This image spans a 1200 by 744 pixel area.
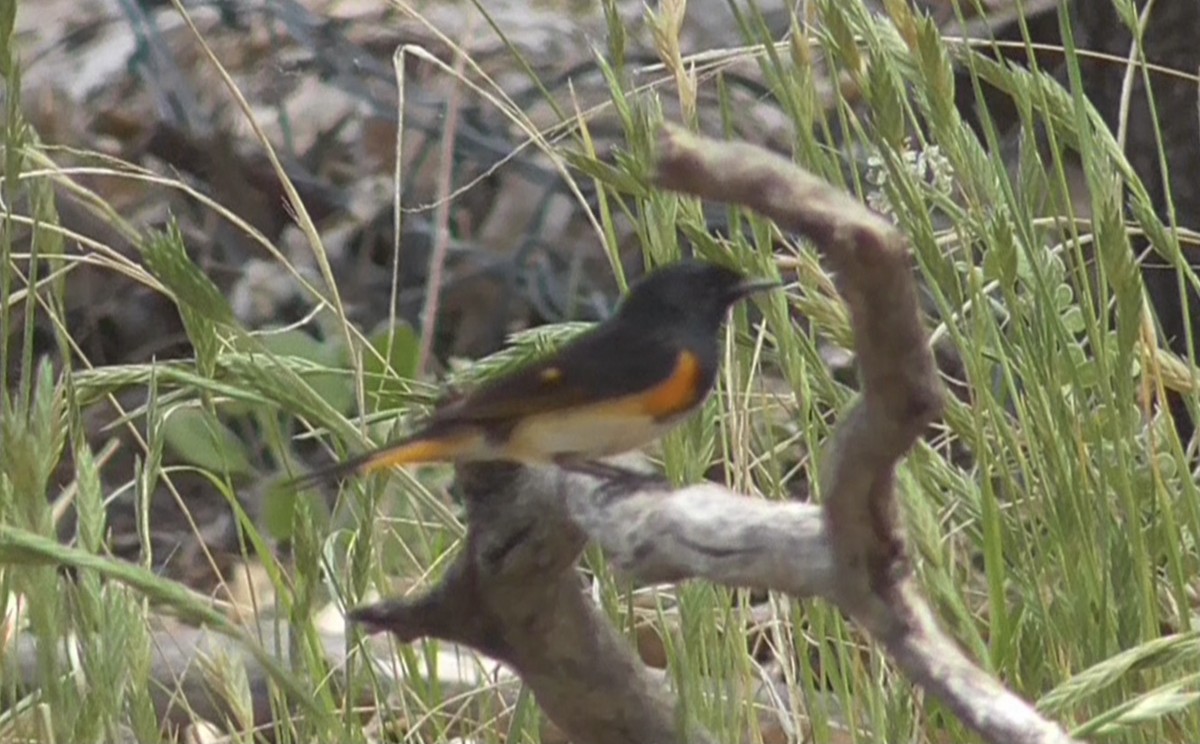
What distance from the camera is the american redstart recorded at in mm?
1098

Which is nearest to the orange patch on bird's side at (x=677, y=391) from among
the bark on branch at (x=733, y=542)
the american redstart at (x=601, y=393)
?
the american redstart at (x=601, y=393)

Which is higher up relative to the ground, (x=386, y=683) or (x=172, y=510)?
(x=386, y=683)

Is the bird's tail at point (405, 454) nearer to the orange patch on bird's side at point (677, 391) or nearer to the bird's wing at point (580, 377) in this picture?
the bird's wing at point (580, 377)

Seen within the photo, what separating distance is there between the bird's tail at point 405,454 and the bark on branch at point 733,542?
0.9 inches

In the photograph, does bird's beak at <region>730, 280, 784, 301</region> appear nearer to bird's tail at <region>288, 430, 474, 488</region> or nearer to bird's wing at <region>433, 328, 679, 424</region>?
bird's wing at <region>433, 328, 679, 424</region>

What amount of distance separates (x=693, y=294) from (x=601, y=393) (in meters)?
0.09

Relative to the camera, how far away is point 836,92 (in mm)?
1338

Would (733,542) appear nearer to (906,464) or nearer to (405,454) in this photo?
(405,454)

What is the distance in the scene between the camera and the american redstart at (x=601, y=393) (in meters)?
1.10

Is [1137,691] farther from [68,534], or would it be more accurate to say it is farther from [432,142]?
[432,142]

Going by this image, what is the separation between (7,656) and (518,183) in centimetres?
214

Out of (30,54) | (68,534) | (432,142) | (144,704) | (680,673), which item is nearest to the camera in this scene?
(144,704)

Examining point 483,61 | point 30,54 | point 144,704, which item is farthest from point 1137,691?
point 30,54

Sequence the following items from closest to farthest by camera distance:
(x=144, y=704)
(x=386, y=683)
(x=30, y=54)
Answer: (x=144, y=704) < (x=386, y=683) < (x=30, y=54)
